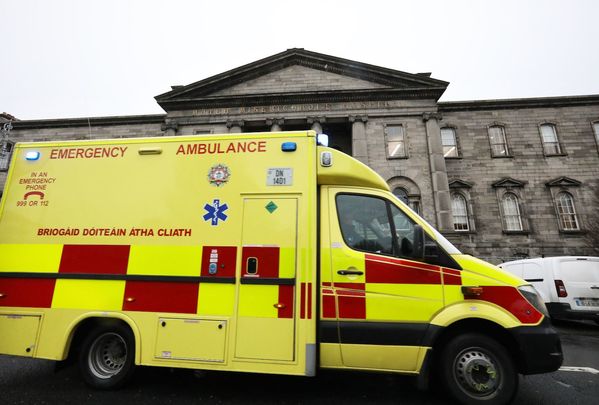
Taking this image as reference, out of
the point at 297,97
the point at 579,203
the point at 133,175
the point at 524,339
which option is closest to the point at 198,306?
the point at 133,175

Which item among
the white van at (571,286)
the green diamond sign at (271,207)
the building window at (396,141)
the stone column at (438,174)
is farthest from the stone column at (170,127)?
the white van at (571,286)

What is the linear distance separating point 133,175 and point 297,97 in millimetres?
17272

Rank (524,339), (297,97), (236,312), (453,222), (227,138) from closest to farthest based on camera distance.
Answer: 1. (524,339)
2. (236,312)
3. (227,138)
4. (453,222)
5. (297,97)

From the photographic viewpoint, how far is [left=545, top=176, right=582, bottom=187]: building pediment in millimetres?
18734

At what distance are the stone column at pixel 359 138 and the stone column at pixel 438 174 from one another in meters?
3.76

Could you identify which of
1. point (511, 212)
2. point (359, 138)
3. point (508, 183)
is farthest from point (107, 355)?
point (508, 183)

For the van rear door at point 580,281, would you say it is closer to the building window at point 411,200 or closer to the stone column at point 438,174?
the stone column at point 438,174

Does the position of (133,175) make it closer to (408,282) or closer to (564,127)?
(408,282)

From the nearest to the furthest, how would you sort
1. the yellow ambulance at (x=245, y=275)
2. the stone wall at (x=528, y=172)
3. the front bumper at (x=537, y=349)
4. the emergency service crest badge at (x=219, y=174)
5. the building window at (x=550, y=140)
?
the front bumper at (x=537, y=349) → the yellow ambulance at (x=245, y=275) → the emergency service crest badge at (x=219, y=174) → the stone wall at (x=528, y=172) → the building window at (x=550, y=140)

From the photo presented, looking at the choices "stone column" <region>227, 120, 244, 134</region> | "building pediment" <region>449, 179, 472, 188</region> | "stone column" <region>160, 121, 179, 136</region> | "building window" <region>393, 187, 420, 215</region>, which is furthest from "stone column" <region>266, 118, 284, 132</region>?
"building pediment" <region>449, 179, 472, 188</region>

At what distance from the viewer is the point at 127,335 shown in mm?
3686

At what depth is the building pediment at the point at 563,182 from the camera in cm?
1873

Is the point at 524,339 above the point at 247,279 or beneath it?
beneath

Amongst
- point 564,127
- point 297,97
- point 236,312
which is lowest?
point 236,312
